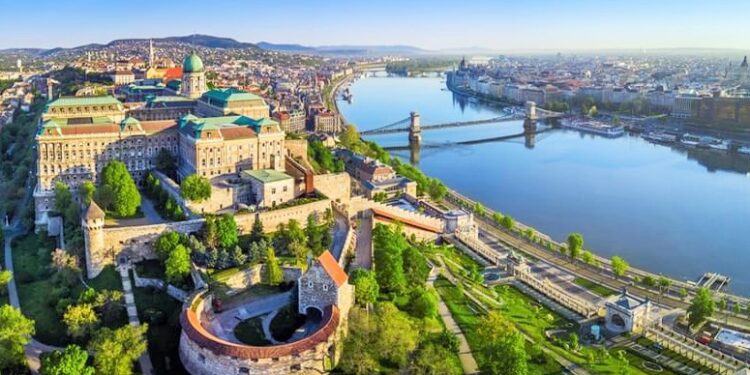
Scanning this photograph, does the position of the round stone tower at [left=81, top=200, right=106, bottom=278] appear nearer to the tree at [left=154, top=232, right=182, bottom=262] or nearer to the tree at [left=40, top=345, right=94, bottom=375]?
the tree at [left=154, top=232, right=182, bottom=262]

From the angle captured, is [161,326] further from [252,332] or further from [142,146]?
[142,146]

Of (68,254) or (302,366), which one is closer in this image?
(302,366)

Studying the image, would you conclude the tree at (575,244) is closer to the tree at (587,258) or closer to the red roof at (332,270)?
the tree at (587,258)

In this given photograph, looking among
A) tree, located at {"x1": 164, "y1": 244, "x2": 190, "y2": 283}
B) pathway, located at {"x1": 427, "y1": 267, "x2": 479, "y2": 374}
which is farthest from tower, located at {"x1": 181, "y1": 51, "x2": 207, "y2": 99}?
pathway, located at {"x1": 427, "y1": 267, "x2": 479, "y2": 374}

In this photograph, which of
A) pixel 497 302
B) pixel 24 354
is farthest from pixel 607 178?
pixel 24 354

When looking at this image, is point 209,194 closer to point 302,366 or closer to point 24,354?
point 24,354
